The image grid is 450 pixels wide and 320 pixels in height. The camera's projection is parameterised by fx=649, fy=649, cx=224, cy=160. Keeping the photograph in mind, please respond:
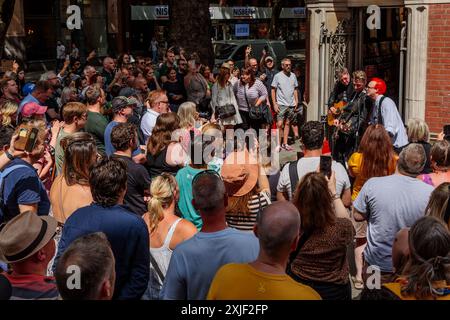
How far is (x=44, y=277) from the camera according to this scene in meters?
3.53

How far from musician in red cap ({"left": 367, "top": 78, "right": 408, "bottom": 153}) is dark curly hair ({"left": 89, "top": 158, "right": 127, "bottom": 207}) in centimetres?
488

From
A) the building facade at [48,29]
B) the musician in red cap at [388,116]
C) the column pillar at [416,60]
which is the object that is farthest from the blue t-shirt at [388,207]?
the building facade at [48,29]

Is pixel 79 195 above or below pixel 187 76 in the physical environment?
below

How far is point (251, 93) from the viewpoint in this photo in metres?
12.1

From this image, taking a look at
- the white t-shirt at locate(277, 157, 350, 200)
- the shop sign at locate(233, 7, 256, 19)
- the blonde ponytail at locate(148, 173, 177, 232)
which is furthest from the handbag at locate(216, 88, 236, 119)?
the shop sign at locate(233, 7, 256, 19)

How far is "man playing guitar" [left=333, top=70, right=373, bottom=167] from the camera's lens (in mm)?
9070

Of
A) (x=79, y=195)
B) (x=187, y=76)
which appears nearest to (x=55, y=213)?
(x=79, y=195)

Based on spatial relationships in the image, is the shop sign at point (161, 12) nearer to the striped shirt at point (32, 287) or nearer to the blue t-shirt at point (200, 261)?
the blue t-shirt at point (200, 261)

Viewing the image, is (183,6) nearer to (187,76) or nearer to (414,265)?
(187,76)

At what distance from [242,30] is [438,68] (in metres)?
29.0

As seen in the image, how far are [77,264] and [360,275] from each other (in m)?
3.75

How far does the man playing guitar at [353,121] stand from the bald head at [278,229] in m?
5.93

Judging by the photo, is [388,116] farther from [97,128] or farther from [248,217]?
[248,217]
